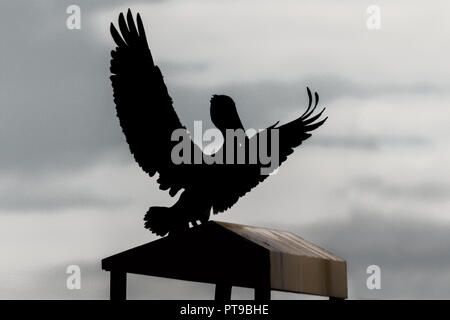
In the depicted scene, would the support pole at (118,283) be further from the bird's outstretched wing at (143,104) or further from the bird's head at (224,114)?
the bird's head at (224,114)

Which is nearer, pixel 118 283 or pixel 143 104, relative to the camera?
pixel 118 283

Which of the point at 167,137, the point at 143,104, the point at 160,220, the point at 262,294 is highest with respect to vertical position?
the point at 143,104

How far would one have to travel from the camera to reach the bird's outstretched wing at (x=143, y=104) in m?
12.8

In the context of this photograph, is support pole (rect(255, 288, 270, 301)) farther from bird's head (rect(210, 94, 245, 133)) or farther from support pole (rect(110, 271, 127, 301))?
bird's head (rect(210, 94, 245, 133))

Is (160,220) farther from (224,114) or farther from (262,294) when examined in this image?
(262,294)

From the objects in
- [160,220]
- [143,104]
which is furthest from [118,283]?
[143,104]

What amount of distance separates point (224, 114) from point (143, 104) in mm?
1128

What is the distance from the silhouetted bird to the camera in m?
12.3

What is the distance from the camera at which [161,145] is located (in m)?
12.8

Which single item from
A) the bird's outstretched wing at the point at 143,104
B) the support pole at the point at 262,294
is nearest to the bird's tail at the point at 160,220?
the bird's outstretched wing at the point at 143,104

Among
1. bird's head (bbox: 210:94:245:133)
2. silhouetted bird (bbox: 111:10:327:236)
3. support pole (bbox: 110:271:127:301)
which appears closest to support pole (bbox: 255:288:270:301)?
silhouetted bird (bbox: 111:10:327:236)

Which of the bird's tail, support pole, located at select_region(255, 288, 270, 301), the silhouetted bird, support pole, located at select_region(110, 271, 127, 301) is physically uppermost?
the silhouetted bird

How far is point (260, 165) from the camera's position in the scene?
1243cm
